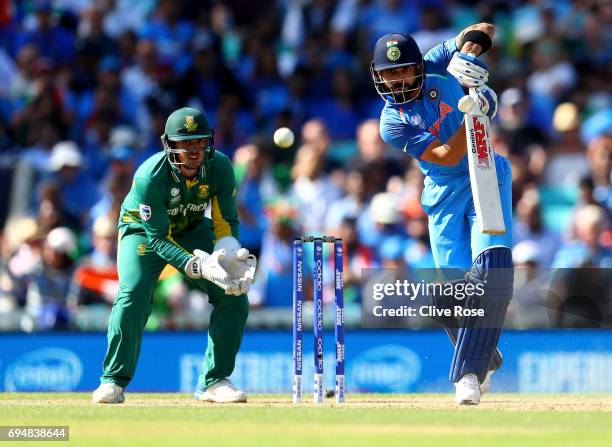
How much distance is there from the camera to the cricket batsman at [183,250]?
8680mm

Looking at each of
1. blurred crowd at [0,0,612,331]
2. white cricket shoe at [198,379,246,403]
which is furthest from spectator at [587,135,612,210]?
white cricket shoe at [198,379,246,403]

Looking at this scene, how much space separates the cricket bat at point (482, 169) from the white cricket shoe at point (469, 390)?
0.93m

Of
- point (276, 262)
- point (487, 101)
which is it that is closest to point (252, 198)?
point (276, 262)

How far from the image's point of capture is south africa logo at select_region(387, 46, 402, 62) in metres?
8.54

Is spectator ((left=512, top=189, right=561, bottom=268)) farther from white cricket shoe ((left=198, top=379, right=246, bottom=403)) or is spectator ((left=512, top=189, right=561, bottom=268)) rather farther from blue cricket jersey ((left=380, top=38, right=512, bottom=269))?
white cricket shoe ((left=198, top=379, right=246, bottom=403))

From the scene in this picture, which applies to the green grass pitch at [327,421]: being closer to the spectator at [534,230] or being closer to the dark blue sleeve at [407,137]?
the dark blue sleeve at [407,137]

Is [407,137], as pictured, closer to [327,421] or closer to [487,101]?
[487,101]

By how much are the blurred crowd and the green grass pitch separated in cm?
321

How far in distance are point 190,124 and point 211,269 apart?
93 centimetres

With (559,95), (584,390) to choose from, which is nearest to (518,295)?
(584,390)

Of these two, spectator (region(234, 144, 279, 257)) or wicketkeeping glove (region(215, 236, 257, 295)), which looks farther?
spectator (region(234, 144, 279, 257))

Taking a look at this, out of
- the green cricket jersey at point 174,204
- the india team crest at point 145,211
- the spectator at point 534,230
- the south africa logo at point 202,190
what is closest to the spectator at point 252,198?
the spectator at point 534,230

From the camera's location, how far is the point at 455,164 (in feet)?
28.3

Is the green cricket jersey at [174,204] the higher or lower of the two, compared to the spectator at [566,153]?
lower
